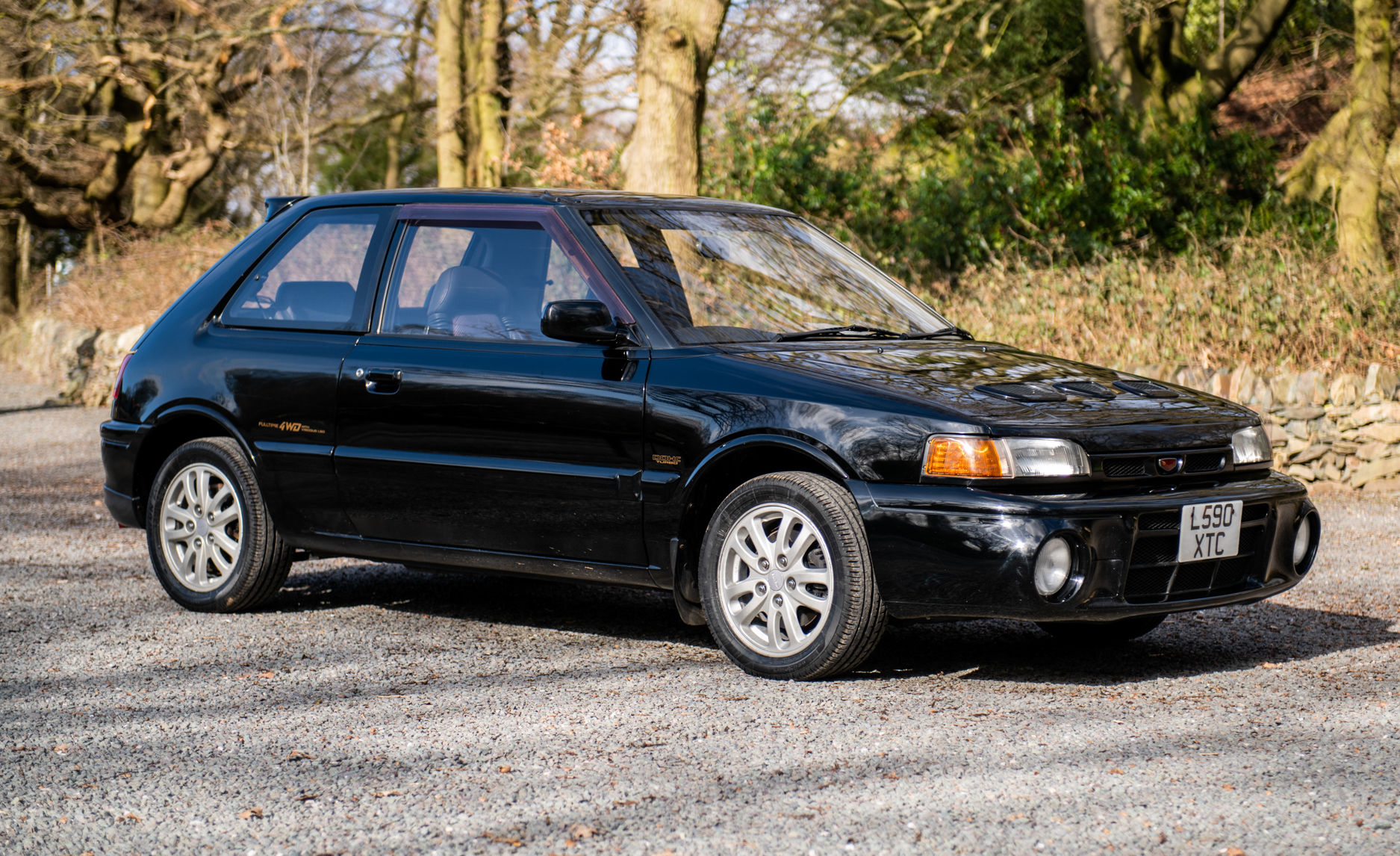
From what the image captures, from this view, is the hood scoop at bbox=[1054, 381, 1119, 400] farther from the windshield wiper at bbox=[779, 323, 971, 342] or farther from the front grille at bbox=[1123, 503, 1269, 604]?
the windshield wiper at bbox=[779, 323, 971, 342]

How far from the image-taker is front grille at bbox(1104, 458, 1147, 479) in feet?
16.1

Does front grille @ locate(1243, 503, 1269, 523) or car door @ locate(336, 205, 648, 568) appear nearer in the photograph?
front grille @ locate(1243, 503, 1269, 523)

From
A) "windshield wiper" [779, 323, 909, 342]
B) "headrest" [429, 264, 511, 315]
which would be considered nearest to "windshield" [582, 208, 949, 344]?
"windshield wiper" [779, 323, 909, 342]

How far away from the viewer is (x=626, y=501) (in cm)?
544

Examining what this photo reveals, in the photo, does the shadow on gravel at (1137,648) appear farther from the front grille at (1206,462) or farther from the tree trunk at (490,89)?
the tree trunk at (490,89)

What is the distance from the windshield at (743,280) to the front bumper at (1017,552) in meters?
1.03

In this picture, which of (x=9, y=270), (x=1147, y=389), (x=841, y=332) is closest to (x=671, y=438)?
(x=841, y=332)

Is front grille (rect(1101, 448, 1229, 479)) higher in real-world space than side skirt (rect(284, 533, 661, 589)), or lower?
higher

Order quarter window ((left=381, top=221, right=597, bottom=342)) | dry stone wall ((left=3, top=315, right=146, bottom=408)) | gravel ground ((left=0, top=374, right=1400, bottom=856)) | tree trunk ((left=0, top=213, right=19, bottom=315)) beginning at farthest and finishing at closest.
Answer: tree trunk ((left=0, top=213, right=19, bottom=315))
dry stone wall ((left=3, top=315, right=146, bottom=408))
quarter window ((left=381, top=221, right=597, bottom=342))
gravel ground ((left=0, top=374, right=1400, bottom=856))

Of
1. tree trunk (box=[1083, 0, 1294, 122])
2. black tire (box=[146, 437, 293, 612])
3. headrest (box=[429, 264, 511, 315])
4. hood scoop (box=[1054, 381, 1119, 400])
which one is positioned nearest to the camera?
hood scoop (box=[1054, 381, 1119, 400])

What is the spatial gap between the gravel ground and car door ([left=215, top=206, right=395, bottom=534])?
2.05ft

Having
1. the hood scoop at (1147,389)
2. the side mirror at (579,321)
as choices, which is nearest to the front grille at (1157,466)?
the hood scoop at (1147,389)

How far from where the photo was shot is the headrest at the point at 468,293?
19.5 ft

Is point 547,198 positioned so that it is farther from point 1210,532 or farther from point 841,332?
point 1210,532
